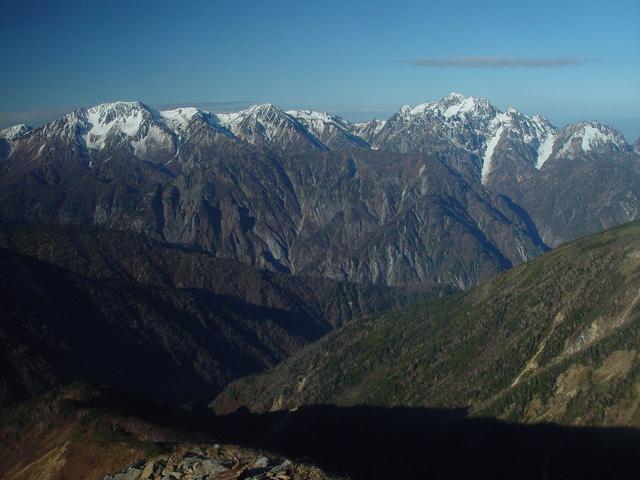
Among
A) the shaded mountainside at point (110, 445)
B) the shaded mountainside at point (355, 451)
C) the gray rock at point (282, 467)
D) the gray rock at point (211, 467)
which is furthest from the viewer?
the shaded mountainside at point (355, 451)

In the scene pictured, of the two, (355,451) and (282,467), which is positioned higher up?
(282,467)

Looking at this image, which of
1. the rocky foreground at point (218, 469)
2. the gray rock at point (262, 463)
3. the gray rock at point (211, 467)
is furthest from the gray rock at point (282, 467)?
the gray rock at point (211, 467)

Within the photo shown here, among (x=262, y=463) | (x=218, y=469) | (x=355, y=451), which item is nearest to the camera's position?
(x=218, y=469)

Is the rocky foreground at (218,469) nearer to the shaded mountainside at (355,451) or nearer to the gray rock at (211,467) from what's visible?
the gray rock at (211,467)

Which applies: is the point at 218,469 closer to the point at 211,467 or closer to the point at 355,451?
the point at 211,467

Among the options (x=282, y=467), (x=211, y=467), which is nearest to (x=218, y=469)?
(x=211, y=467)

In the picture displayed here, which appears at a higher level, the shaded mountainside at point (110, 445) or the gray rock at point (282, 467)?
the gray rock at point (282, 467)

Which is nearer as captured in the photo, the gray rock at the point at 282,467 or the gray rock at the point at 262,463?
the gray rock at the point at 282,467

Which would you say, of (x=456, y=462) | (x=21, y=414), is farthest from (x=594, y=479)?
(x=21, y=414)

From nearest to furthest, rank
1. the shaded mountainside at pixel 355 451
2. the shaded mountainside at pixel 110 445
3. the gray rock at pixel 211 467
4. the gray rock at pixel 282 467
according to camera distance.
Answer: the gray rock at pixel 282 467, the gray rock at pixel 211 467, the shaded mountainside at pixel 110 445, the shaded mountainside at pixel 355 451
